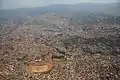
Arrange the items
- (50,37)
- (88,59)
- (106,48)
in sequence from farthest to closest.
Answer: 1. (50,37)
2. (106,48)
3. (88,59)

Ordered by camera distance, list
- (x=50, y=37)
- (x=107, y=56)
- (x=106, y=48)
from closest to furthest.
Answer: (x=107, y=56)
(x=106, y=48)
(x=50, y=37)

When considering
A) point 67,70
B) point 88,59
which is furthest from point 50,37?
point 67,70

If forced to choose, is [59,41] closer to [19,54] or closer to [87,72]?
[19,54]

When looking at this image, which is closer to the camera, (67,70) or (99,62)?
(67,70)

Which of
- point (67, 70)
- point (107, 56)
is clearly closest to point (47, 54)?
point (67, 70)

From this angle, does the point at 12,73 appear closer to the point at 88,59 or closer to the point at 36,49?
the point at 36,49

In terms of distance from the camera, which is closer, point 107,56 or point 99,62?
point 99,62

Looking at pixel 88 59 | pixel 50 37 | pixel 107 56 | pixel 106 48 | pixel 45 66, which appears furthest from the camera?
pixel 50 37

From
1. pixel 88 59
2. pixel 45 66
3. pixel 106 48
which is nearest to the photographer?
pixel 45 66

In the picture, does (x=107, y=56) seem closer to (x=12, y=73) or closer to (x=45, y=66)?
(x=45, y=66)
